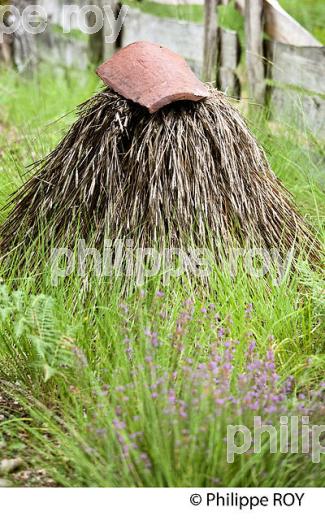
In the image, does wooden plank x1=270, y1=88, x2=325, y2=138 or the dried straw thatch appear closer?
the dried straw thatch

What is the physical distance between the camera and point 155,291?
10.1ft

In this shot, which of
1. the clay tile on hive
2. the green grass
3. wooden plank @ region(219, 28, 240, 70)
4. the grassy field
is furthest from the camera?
the green grass

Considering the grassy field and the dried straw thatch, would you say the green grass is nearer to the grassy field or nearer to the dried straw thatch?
the dried straw thatch

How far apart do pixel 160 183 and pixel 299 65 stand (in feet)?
7.47

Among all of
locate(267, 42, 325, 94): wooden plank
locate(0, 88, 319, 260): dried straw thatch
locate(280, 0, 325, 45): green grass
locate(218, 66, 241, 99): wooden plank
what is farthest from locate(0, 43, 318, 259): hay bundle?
locate(280, 0, 325, 45): green grass

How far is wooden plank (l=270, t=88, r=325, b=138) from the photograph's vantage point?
486cm

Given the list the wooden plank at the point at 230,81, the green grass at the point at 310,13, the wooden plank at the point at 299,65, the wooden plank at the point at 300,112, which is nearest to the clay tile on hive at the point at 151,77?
the wooden plank at the point at 300,112

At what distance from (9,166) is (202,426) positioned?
7.90ft

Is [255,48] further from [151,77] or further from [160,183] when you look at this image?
[160,183]

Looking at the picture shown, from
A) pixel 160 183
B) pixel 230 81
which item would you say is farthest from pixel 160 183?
pixel 230 81

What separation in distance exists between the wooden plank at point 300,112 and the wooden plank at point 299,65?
7 centimetres

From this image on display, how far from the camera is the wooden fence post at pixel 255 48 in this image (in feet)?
17.3

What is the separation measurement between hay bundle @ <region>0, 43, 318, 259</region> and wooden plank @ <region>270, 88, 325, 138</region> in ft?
4.66
